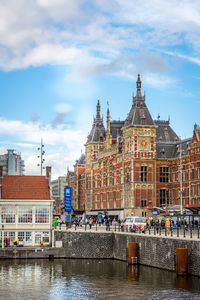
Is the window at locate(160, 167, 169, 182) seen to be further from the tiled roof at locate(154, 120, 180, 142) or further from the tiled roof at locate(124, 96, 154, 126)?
the tiled roof at locate(124, 96, 154, 126)

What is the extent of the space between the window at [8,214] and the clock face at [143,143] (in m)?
40.8

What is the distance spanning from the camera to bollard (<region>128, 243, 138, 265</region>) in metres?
51.1

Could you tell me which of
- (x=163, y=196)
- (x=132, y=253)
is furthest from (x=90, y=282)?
(x=163, y=196)

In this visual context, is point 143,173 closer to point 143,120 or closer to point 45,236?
point 143,120

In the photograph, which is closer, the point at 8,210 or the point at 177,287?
the point at 177,287

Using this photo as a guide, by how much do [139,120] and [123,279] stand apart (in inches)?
2193

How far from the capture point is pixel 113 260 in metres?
56.4

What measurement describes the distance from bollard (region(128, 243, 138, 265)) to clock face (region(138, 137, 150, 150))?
44.6m

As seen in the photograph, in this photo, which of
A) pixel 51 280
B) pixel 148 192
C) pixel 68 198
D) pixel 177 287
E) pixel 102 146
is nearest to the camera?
pixel 177 287

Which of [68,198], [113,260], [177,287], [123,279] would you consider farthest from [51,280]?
[68,198]

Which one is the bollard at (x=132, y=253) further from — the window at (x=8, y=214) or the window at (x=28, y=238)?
the window at (x=8, y=214)

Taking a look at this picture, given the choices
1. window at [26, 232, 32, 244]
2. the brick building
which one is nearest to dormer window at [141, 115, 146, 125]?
the brick building

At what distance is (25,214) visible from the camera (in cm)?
5741

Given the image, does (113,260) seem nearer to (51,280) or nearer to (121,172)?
(51,280)
